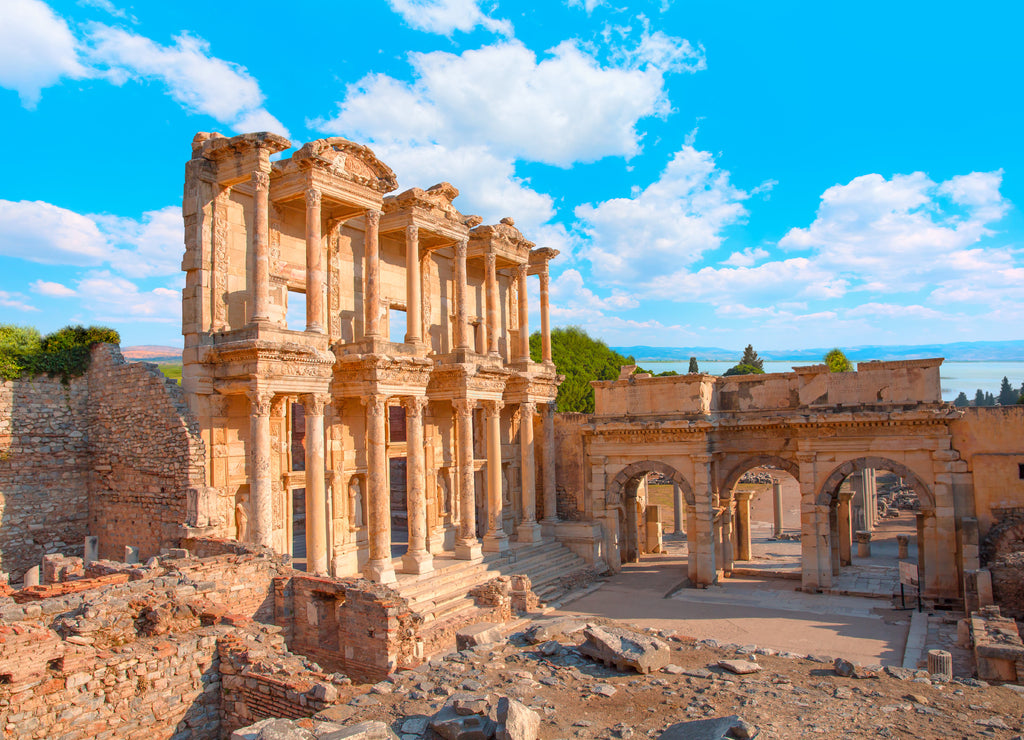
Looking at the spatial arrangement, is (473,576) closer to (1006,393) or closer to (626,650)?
(626,650)

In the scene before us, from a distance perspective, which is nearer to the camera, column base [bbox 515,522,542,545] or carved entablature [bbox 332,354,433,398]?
carved entablature [bbox 332,354,433,398]

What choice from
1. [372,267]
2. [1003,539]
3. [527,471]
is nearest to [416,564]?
[527,471]

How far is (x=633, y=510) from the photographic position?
92.7 ft

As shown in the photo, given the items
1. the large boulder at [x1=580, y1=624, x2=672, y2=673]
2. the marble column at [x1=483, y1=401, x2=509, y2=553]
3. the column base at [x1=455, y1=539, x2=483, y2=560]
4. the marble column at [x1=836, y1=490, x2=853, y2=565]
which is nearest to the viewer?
the large boulder at [x1=580, y1=624, x2=672, y2=673]

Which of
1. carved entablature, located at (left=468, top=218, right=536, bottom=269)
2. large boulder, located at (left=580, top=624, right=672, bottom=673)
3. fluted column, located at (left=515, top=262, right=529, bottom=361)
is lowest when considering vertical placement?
large boulder, located at (left=580, top=624, right=672, bottom=673)

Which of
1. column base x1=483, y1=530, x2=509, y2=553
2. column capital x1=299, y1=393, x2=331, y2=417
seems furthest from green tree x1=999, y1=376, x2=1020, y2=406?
column capital x1=299, y1=393, x2=331, y2=417

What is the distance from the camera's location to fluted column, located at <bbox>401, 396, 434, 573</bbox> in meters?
20.9

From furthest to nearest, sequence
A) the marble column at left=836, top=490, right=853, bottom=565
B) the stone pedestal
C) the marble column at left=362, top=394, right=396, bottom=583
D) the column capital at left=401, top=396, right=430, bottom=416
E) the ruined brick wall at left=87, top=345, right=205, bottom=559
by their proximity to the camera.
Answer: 1. the stone pedestal
2. the marble column at left=836, top=490, right=853, bottom=565
3. the column capital at left=401, top=396, right=430, bottom=416
4. the marble column at left=362, top=394, right=396, bottom=583
5. the ruined brick wall at left=87, top=345, right=205, bottom=559

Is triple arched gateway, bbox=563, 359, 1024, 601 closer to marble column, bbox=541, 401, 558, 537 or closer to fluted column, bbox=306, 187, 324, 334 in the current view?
marble column, bbox=541, 401, 558, 537

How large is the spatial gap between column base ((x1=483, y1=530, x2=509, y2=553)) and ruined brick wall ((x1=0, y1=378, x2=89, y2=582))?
1185 centimetres

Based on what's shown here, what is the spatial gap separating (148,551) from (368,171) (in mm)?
12027

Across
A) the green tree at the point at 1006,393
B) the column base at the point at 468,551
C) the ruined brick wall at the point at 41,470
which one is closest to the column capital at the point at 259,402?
the ruined brick wall at the point at 41,470

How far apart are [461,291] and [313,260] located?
21.4 feet

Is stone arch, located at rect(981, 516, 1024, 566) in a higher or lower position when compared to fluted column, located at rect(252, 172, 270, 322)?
lower
